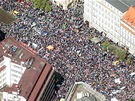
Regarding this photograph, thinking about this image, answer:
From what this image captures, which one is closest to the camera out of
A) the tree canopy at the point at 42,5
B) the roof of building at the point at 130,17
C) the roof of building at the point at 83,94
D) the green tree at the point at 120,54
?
the roof of building at the point at 83,94

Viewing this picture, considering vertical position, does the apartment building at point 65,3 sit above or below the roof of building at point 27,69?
above

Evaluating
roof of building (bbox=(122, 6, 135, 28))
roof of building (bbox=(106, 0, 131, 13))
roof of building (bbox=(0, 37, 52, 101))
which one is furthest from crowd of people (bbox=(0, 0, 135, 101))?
roof of building (bbox=(0, 37, 52, 101))

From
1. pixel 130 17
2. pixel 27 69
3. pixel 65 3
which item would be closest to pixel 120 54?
pixel 130 17

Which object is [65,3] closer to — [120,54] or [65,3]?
[65,3]

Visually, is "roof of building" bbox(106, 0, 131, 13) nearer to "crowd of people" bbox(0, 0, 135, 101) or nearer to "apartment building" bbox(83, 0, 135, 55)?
"apartment building" bbox(83, 0, 135, 55)

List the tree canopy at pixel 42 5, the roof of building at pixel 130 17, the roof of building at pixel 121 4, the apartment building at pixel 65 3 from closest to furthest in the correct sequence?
1. the roof of building at pixel 130 17
2. the roof of building at pixel 121 4
3. the tree canopy at pixel 42 5
4. the apartment building at pixel 65 3

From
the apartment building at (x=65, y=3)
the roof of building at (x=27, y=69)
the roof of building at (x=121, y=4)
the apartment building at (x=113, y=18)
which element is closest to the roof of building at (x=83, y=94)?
the roof of building at (x=27, y=69)

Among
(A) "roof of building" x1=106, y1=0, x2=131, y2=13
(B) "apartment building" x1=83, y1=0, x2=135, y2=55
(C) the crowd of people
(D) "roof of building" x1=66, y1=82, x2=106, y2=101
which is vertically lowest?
(D) "roof of building" x1=66, y1=82, x2=106, y2=101

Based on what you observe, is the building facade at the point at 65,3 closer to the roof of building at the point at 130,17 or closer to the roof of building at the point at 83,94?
the roof of building at the point at 130,17
